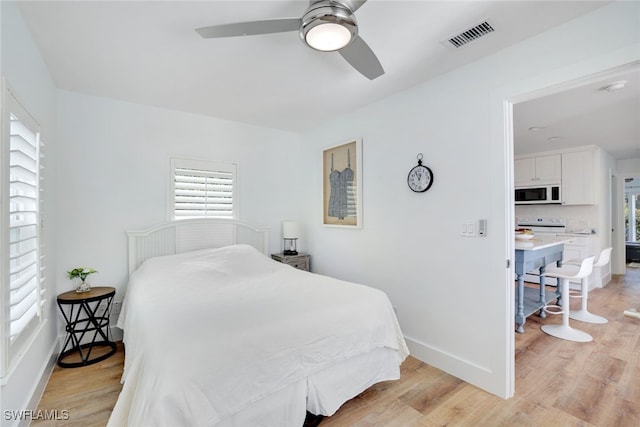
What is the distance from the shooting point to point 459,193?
2484 mm

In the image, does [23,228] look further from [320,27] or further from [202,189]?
[320,27]

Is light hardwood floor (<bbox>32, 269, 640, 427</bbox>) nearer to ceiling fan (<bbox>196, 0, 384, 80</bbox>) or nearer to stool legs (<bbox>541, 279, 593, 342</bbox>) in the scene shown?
stool legs (<bbox>541, 279, 593, 342</bbox>)

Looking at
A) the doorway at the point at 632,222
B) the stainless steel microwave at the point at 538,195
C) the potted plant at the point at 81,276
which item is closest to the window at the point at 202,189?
the potted plant at the point at 81,276

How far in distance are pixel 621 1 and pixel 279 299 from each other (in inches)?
108

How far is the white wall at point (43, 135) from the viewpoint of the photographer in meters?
1.59

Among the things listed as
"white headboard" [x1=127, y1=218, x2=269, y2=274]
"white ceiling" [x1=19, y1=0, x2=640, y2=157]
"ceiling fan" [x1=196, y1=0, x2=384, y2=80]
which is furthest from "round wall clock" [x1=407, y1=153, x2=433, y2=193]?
"white headboard" [x1=127, y1=218, x2=269, y2=274]

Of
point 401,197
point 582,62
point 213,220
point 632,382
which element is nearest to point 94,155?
point 213,220

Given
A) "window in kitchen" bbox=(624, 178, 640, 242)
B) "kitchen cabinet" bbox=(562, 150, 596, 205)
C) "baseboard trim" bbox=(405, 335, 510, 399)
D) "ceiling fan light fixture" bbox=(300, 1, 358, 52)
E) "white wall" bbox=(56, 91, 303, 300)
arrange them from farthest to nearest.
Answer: "window in kitchen" bbox=(624, 178, 640, 242), "kitchen cabinet" bbox=(562, 150, 596, 205), "white wall" bbox=(56, 91, 303, 300), "baseboard trim" bbox=(405, 335, 510, 399), "ceiling fan light fixture" bbox=(300, 1, 358, 52)

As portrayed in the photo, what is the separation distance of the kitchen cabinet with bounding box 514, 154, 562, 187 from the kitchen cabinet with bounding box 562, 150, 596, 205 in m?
0.11

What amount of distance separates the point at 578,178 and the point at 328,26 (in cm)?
587

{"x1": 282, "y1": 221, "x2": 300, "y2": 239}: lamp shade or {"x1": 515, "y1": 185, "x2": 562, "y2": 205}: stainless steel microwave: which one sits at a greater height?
{"x1": 515, "y1": 185, "x2": 562, "y2": 205}: stainless steel microwave

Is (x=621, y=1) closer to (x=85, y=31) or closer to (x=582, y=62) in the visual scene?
(x=582, y=62)

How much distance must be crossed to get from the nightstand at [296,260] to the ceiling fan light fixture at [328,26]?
2770 mm

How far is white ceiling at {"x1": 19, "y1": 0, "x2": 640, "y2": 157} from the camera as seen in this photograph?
1.75m
